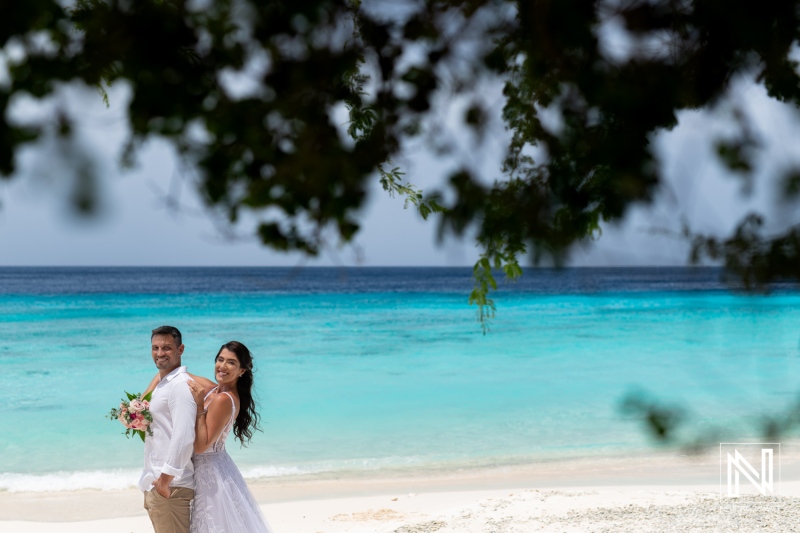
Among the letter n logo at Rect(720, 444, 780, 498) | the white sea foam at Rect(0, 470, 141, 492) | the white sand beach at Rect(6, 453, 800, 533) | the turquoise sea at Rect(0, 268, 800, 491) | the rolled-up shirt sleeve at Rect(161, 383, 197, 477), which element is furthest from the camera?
the turquoise sea at Rect(0, 268, 800, 491)

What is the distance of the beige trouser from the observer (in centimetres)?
468

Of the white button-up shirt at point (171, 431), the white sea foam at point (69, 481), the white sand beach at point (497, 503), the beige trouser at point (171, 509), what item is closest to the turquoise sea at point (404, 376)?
the white sea foam at point (69, 481)

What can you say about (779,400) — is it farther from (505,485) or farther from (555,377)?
(505,485)

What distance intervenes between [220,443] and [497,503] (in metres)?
3.79

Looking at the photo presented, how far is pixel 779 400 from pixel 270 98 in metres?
16.3

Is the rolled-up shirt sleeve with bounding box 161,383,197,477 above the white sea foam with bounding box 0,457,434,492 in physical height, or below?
above

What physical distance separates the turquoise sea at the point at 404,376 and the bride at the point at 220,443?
1.76 feet

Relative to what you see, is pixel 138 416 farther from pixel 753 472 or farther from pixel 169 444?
pixel 753 472

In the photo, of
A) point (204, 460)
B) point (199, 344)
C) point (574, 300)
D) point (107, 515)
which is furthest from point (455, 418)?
point (574, 300)

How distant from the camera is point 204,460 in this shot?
4.86 m

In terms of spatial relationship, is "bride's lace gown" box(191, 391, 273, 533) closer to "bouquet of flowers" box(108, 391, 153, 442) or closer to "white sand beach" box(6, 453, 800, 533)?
"bouquet of flowers" box(108, 391, 153, 442)

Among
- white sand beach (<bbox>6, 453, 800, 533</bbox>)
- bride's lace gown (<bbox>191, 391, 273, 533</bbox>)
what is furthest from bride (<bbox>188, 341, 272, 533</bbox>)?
white sand beach (<bbox>6, 453, 800, 533</bbox>)

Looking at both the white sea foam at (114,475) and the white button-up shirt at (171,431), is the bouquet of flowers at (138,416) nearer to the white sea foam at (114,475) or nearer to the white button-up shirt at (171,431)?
the white button-up shirt at (171,431)

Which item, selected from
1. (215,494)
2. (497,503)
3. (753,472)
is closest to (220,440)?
(215,494)
